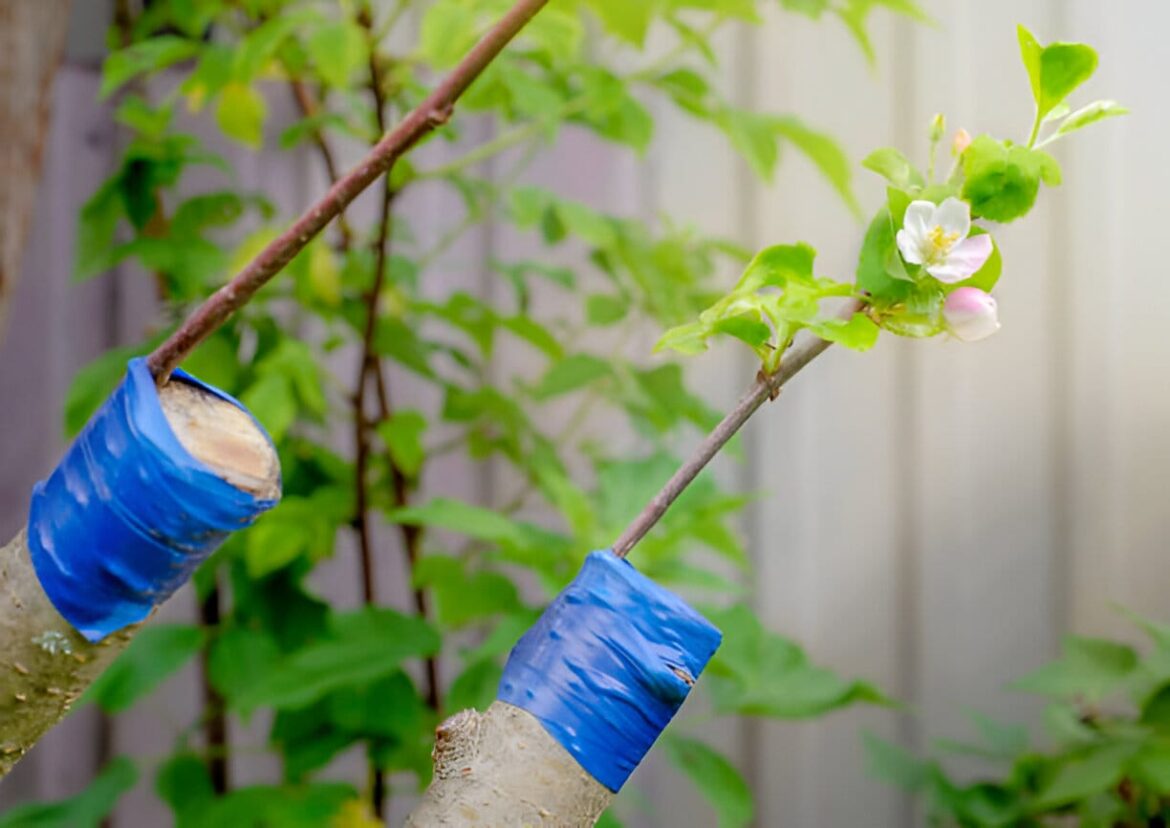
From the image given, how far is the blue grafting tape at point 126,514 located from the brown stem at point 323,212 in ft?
0.04

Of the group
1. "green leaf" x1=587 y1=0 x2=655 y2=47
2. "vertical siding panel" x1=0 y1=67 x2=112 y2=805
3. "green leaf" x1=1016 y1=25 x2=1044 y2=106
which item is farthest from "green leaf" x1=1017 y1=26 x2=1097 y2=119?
"vertical siding panel" x1=0 y1=67 x2=112 y2=805

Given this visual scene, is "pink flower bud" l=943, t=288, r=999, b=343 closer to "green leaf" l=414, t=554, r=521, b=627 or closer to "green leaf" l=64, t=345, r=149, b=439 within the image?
"green leaf" l=414, t=554, r=521, b=627

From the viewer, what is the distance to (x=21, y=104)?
78cm

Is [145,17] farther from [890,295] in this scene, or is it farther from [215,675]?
[890,295]

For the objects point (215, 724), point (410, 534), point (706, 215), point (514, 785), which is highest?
point (706, 215)

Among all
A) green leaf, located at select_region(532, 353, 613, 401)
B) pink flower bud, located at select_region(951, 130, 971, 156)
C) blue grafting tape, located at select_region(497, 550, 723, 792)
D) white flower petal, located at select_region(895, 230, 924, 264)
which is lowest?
blue grafting tape, located at select_region(497, 550, 723, 792)

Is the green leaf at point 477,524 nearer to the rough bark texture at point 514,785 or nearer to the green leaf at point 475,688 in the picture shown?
the green leaf at point 475,688

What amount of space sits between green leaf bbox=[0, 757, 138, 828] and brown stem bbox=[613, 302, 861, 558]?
78 centimetres

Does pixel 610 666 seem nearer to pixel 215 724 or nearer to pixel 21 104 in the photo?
pixel 21 104

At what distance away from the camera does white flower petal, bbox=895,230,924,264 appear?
0.25m

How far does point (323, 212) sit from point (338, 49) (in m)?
0.47

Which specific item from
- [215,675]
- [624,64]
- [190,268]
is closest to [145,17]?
[190,268]

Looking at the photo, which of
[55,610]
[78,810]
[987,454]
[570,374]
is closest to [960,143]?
[55,610]

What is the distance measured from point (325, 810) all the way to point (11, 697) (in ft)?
1.79
